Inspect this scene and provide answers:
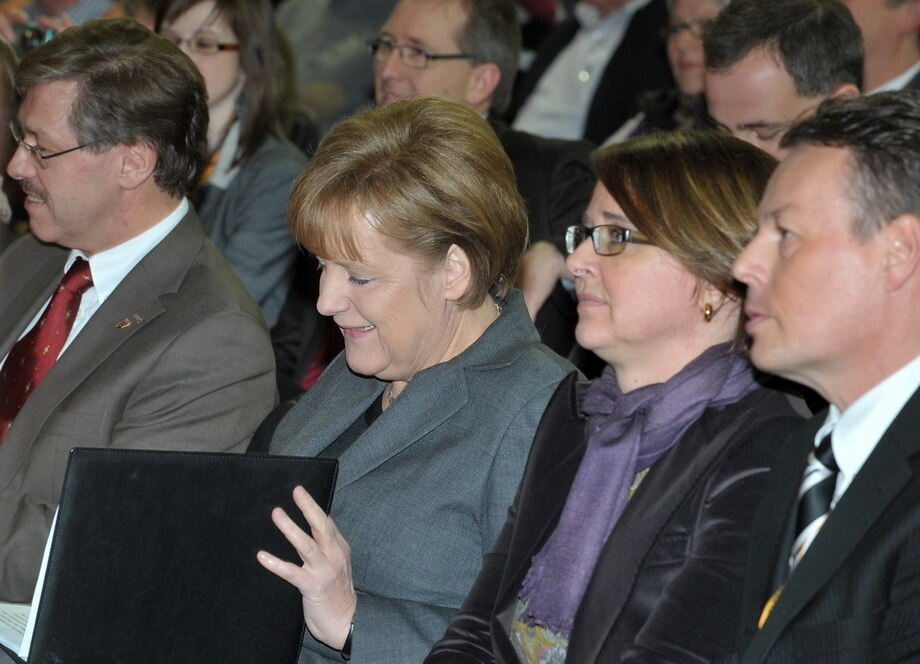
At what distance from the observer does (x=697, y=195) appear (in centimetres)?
218

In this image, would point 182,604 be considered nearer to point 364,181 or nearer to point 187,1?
point 364,181

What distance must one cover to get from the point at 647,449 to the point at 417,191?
2.34ft

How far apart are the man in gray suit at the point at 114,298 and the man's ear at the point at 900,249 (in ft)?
5.32

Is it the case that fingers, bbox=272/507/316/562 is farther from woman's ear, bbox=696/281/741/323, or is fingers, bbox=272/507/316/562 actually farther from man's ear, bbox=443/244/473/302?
woman's ear, bbox=696/281/741/323

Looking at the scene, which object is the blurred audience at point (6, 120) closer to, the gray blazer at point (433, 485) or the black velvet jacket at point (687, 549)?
the gray blazer at point (433, 485)

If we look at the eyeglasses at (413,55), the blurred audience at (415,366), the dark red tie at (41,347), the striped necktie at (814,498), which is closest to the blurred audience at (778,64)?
the blurred audience at (415,366)

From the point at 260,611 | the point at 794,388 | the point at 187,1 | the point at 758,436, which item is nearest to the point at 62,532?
the point at 260,611

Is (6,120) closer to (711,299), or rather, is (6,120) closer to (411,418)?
(411,418)

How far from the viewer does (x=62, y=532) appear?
7.26ft

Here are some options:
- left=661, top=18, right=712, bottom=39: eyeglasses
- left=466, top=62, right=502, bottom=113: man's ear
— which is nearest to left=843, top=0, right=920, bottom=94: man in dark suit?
left=661, top=18, right=712, bottom=39: eyeglasses

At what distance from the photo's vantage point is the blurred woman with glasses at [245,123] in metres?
4.41

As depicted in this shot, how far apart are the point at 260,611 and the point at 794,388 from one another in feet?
3.57

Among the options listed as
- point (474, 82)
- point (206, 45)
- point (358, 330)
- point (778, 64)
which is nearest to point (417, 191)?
point (358, 330)

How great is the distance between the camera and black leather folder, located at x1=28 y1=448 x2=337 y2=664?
2.22 meters
